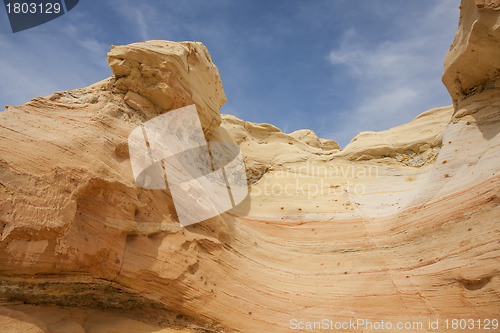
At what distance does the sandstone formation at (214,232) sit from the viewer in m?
3.89

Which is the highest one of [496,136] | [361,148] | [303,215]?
[361,148]

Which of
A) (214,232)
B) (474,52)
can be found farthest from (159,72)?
(474,52)

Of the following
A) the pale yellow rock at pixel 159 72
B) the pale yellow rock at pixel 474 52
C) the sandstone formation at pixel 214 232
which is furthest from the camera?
the pale yellow rock at pixel 159 72

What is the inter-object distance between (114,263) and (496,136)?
690 cm

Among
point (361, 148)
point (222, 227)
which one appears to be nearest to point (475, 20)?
point (361, 148)

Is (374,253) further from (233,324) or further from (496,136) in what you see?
(496,136)

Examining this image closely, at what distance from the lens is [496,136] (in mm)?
5969

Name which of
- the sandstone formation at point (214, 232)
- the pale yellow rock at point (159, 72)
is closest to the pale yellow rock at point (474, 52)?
the sandstone formation at point (214, 232)

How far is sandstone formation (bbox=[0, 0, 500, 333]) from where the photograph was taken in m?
3.89

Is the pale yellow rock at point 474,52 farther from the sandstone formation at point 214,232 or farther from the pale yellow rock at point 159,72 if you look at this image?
the pale yellow rock at point 159,72

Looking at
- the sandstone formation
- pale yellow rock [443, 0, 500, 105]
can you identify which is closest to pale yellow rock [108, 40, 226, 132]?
the sandstone formation

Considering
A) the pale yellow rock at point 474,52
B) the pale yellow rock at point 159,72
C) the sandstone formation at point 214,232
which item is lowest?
the sandstone formation at point 214,232

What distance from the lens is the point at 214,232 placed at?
221 inches

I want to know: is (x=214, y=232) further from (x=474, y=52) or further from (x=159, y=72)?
(x=474, y=52)
